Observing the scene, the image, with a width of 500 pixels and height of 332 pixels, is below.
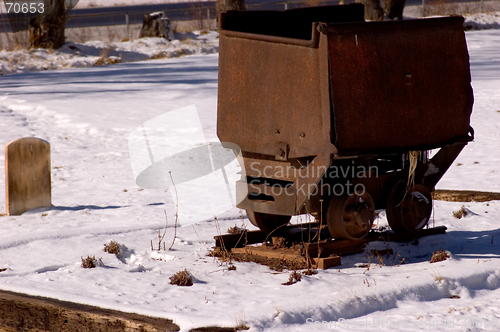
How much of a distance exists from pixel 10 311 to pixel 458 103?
12.8ft

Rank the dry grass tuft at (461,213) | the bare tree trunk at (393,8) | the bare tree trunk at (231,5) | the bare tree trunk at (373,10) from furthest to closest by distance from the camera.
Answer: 1. the bare tree trunk at (393,8)
2. the bare tree trunk at (373,10)
3. the bare tree trunk at (231,5)
4. the dry grass tuft at (461,213)

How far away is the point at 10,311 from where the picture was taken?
4.26 metres

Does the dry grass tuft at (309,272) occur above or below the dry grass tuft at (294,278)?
below

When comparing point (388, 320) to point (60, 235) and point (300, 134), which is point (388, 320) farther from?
point (60, 235)

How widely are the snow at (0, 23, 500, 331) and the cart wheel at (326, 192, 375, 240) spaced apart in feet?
0.97

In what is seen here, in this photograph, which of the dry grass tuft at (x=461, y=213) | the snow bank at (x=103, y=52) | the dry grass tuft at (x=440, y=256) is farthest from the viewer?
the snow bank at (x=103, y=52)

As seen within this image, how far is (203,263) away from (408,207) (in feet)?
6.21

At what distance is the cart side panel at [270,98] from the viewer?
4718 millimetres

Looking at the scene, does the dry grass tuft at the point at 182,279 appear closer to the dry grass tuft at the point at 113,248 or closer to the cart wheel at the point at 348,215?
the dry grass tuft at the point at 113,248

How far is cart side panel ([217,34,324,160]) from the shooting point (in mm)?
4718

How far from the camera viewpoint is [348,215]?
5043 mm

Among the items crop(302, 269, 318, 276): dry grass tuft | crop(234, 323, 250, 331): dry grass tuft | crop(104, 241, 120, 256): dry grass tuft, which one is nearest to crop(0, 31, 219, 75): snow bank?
crop(104, 241, 120, 256): dry grass tuft

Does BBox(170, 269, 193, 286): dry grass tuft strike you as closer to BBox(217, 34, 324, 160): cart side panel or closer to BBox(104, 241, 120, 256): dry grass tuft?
BBox(104, 241, 120, 256): dry grass tuft

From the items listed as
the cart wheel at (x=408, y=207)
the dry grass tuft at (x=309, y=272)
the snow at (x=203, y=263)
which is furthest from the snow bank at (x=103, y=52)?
the dry grass tuft at (x=309, y=272)
